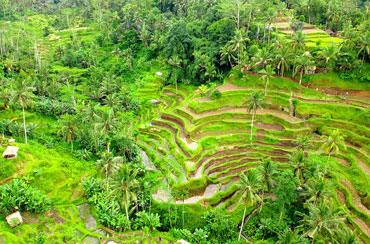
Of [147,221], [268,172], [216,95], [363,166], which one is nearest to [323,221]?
[268,172]

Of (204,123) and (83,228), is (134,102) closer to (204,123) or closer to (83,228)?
(204,123)

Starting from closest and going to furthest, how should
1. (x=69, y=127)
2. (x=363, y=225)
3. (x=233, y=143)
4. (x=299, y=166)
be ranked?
(x=363, y=225)
(x=299, y=166)
(x=69, y=127)
(x=233, y=143)

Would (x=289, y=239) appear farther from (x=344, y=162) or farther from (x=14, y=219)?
(x=14, y=219)

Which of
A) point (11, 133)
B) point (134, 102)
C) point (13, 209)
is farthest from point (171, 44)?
point (13, 209)

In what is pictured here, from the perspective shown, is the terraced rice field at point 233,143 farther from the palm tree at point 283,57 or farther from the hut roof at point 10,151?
the hut roof at point 10,151

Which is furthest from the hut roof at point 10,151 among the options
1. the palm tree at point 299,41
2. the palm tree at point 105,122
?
the palm tree at point 299,41
